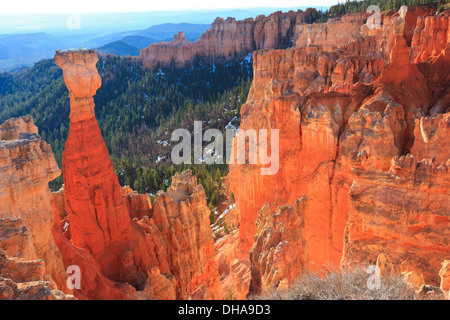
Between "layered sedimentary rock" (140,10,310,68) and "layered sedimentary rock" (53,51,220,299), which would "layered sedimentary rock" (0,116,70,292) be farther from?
"layered sedimentary rock" (140,10,310,68)

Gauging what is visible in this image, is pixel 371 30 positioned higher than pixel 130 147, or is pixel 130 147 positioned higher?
pixel 371 30

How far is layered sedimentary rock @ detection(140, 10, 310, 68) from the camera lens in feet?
244

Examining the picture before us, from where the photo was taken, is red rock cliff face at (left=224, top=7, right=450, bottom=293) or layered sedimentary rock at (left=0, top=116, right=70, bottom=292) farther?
red rock cliff face at (left=224, top=7, right=450, bottom=293)

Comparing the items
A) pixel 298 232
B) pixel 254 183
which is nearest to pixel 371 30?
pixel 254 183

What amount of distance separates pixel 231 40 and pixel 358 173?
78.6 meters

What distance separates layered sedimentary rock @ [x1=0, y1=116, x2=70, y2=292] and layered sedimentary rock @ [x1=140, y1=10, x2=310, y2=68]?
7000 cm

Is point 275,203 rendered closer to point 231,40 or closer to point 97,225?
point 97,225

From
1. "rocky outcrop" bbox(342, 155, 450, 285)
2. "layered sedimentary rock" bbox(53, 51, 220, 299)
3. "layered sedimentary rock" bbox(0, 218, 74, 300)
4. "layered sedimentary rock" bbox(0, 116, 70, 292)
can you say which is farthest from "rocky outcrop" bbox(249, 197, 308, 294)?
"layered sedimentary rock" bbox(0, 116, 70, 292)

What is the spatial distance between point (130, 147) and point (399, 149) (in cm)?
4937

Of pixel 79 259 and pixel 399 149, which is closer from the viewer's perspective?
pixel 79 259

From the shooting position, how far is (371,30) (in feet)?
125

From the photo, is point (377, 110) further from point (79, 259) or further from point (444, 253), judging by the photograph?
point (79, 259)

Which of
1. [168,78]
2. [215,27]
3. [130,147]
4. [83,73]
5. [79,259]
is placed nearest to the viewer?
[79,259]

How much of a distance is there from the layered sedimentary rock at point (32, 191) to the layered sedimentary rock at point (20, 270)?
1.22 m
